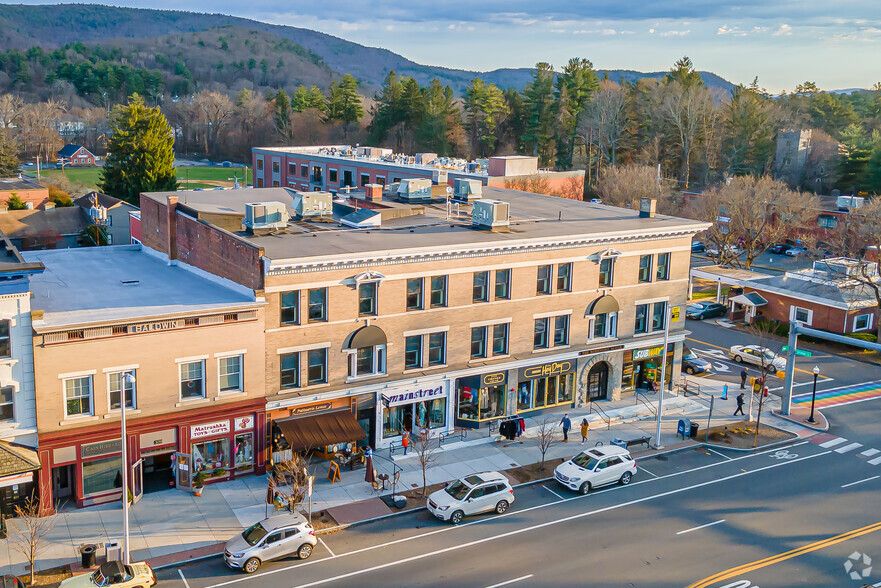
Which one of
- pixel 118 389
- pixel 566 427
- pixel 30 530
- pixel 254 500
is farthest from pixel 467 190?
pixel 30 530

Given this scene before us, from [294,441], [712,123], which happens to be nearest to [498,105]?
[712,123]

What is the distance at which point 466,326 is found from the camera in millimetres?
43156

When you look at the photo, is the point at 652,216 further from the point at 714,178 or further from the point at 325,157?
the point at 714,178

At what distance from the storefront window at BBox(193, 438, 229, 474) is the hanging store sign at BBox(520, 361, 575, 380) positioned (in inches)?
662

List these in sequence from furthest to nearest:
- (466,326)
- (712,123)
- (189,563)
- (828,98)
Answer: (828,98) < (712,123) < (466,326) < (189,563)

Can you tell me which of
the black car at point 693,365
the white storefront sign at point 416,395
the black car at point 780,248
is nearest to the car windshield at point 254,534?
the white storefront sign at point 416,395

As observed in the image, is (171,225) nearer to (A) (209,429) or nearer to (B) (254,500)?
(A) (209,429)

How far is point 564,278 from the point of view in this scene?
46.1 meters

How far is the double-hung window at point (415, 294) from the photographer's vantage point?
41.1 metres

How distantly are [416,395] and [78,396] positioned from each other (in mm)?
16249

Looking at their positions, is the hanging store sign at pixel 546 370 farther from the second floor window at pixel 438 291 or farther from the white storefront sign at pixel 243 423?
the white storefront sign at pixel 243 423

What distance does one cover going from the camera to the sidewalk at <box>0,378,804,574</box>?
31.0 meters

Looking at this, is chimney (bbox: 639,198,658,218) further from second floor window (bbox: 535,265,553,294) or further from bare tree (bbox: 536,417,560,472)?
bare tree (bbox: 536,417,560,472)

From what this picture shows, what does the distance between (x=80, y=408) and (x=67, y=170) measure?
15402 centimetres
